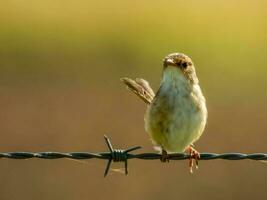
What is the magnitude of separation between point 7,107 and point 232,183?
4.39 metres

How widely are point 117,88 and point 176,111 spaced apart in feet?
35.6

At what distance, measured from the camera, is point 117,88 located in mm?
20578

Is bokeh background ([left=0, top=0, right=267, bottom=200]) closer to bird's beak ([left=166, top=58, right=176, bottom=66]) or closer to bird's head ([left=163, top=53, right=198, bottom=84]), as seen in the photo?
bird's head ([left=163, top=53, right=198, bottom=84])

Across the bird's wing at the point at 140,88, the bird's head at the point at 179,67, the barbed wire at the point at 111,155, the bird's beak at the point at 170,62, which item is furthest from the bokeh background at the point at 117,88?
the barbed wire at the point at 111,155

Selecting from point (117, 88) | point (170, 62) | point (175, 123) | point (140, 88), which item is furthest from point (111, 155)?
point (117, 88)

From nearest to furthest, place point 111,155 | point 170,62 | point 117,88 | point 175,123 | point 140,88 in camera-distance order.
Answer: point 111,155 → point 175,123 → point 170,62 → point 140,88 → point 117,88

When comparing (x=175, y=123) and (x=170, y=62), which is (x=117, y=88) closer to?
(x=170, y=62)

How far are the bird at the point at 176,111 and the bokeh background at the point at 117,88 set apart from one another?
3.81m

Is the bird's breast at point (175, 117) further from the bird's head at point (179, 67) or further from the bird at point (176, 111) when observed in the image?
the bird's head at point (179, 67)

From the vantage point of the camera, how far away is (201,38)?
25.7 m

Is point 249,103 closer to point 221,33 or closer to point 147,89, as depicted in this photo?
point 221,33

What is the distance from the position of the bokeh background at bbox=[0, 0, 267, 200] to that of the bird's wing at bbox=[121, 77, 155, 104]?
3371mm

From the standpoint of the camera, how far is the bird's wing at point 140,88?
10141 millimetres

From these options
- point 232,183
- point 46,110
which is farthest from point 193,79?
point 46,110
